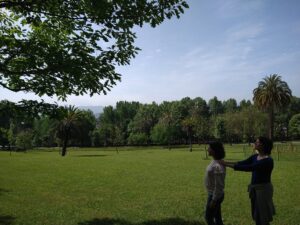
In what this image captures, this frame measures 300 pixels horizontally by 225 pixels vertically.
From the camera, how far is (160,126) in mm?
102875

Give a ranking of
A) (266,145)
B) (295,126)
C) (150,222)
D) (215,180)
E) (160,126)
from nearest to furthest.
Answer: (266,145) → (215,180) → (150,222) → (160,126) → (295,126)

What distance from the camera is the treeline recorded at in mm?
87350

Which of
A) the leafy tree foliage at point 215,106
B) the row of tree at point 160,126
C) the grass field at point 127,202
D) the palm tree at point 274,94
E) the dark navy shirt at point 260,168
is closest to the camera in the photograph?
the dark navy shirt at point 260,168

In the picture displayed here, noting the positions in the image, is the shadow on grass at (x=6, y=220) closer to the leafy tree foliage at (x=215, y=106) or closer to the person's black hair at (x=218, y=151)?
the person's black hair at (x=218, y=151)

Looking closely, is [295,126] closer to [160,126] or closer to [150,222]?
[160,126]

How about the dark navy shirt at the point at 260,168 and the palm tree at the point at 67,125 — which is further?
the palm tree at the point at 67,125

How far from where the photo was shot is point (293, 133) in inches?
4464

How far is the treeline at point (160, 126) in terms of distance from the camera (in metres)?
87.4

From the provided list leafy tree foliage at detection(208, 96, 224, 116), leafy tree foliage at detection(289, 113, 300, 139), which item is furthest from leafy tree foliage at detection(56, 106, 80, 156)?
leafy tree foliage at detection(208, 96, 224, 116)

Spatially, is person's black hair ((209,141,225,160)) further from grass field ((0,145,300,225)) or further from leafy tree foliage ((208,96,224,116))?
leafy tree foliage ((208,96,224,116))

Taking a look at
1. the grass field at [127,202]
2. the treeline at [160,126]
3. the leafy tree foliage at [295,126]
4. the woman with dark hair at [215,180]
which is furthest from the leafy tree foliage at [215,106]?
the woman with dark hair at [215,180]

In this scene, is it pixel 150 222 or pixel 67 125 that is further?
pixel 67 125

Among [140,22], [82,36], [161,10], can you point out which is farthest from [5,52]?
[161,10]

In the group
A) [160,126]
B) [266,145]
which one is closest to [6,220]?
[266,145]
